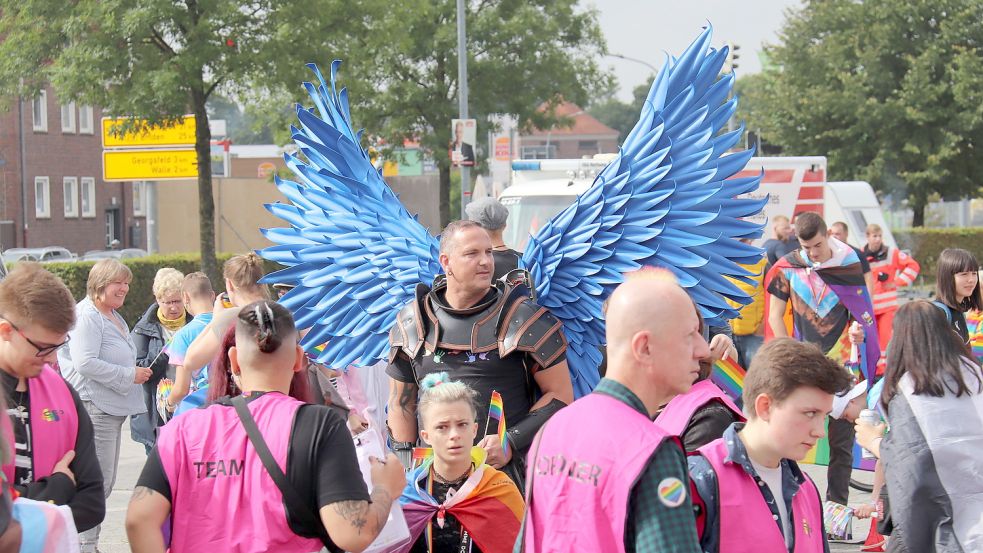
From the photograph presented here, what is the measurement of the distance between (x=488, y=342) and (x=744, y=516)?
1.90 m

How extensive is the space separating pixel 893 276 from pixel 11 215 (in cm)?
3470

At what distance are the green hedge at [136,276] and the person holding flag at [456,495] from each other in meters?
12.3

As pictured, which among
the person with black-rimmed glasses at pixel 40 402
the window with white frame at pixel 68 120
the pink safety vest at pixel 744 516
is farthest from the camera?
the window with white frame at pixel 68 120

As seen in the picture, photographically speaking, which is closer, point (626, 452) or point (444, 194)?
point (626, 452)

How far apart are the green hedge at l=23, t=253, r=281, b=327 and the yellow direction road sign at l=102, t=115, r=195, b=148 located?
1.86 metres

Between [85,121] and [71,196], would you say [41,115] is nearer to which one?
[85,121]

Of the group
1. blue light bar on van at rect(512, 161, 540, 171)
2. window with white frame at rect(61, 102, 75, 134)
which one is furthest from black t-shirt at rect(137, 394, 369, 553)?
window with white frame at rect(61, 102, 75, 134)

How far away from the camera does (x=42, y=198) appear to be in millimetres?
42531

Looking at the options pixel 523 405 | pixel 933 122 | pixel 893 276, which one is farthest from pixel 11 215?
pixel 523 405

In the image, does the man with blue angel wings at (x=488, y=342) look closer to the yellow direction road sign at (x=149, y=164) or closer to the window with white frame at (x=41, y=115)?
the yellow direction road sign at (x=149, y=164)

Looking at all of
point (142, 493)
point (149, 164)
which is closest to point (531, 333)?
point (142, 493)

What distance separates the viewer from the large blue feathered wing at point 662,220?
5148 millimetres

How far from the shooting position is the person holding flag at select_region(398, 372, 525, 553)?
4.20 meters

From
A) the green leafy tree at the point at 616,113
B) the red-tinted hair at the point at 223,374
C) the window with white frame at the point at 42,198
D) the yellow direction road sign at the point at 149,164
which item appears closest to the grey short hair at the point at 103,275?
the red-tinted hair at the point at 223,374
